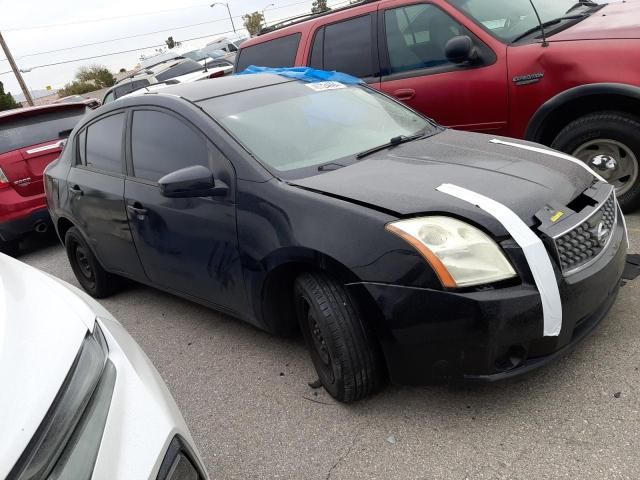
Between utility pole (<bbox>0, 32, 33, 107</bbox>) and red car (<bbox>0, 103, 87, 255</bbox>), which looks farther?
utility pole (<bbox>0, 32, 33, 107</bbox>)

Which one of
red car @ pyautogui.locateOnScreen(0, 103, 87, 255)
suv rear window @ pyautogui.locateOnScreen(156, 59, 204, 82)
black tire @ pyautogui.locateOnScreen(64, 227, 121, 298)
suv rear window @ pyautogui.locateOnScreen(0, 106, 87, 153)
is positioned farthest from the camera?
suv rear window @ pyautogui.locateOnScreen(156, 59, 204, 82)

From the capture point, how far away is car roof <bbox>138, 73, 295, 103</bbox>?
135 inches

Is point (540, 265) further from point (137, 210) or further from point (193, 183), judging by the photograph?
point (137, 210)

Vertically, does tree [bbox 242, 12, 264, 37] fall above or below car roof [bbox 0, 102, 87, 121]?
below

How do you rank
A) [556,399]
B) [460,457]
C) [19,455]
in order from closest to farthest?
[19,455], [460,457], [556,399]

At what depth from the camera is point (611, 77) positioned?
3.74m

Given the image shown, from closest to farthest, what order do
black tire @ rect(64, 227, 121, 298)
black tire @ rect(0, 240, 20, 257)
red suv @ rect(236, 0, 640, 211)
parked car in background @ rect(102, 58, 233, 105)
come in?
1. red suv @ rect(236, 0, 640, 211)
2. black tire @ rect(64, 227, 121, 298)
3. black tire @ rect(0, 240, 20, 257)
4. parked car in background @ rect(102, 58, 233, 105)

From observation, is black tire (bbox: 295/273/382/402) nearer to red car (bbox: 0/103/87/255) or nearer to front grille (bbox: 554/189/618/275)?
front grille (bbox: 554/189/618/275)

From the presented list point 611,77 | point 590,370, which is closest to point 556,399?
point 590,370

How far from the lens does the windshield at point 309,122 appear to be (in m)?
3.03

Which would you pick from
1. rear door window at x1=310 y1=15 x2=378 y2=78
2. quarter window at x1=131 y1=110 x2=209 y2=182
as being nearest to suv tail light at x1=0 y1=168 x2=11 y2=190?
quarter window at x1=131 y1=110 x2=209 y2=182

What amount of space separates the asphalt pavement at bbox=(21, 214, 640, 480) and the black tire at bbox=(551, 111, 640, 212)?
102 centimetres

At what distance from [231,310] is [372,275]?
3.73 feet

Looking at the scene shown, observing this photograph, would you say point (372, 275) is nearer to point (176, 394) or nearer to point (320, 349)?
point (320, 349)
